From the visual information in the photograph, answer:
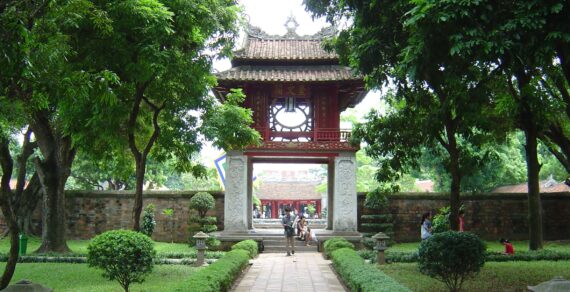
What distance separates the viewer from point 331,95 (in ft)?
65.5

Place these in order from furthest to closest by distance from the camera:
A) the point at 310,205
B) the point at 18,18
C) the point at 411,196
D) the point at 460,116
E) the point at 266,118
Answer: the point at 310,205 < the point at 411,196 < the point at 266,118 < the point at 460,116 < the point at 18,18

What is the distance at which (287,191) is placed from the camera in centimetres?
4238

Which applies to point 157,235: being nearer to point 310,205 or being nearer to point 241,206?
point 241,206

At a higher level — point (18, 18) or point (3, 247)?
point (18, 18)

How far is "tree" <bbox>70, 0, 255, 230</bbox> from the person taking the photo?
9656 mm

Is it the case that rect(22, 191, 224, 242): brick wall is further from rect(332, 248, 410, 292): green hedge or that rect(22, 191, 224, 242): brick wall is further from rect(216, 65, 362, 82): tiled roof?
rect(332, 248, 410, 292): green hedge

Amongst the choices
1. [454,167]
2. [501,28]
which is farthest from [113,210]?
[501,28]

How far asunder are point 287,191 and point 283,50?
22.2m

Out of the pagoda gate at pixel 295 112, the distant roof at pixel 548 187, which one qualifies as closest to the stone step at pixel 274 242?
the pagoda gate at pixel 295 112

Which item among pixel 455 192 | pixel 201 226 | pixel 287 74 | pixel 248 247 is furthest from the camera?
pixel 201 226

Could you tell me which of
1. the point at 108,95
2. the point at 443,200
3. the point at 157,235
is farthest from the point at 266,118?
the point at 108,95

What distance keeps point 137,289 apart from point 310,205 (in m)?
37.2

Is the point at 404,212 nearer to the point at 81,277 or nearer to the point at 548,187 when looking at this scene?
the point at 548,187

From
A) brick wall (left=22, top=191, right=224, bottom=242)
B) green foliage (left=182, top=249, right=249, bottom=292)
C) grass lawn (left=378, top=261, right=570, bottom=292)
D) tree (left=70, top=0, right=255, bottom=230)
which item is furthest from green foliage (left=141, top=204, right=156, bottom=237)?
grass lawn (left=378, top=261, right=570, bottom=292)
